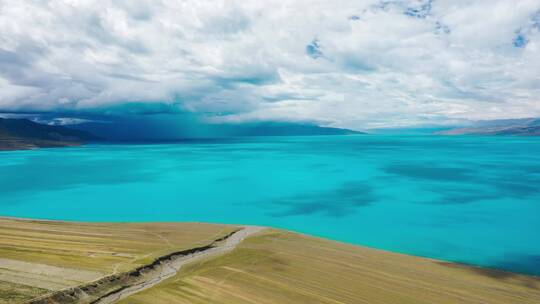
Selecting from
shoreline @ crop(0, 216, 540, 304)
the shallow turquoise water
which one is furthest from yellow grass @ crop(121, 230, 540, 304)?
the shallow turquoise water

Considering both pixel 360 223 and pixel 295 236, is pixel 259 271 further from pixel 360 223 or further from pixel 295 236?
pixel 360 223

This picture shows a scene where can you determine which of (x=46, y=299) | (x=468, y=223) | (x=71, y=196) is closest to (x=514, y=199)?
(x=468, y=223)

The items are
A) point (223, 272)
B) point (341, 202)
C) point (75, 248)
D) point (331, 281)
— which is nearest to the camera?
point (331, 281)

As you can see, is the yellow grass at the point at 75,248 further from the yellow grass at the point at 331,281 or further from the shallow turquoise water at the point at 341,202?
the shallow turquoise water at the point at 341,202

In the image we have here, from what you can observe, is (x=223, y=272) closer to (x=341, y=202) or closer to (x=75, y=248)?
(x=75, y=248)

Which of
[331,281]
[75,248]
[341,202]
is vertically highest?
[341,202]

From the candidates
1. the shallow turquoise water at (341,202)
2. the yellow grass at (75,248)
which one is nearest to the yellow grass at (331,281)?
the yellow grass at (75,248)

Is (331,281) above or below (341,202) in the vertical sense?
below

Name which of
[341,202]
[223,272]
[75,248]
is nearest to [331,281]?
[223,272]
